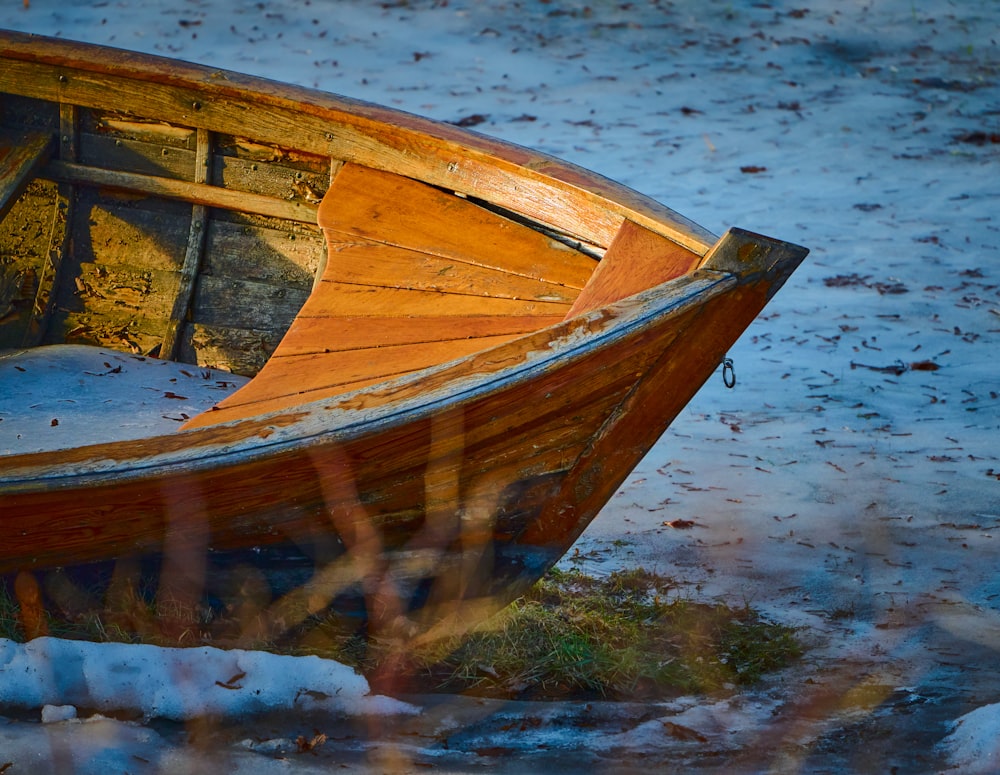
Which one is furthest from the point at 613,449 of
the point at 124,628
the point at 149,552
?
the point at 124,628

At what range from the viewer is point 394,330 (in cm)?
335

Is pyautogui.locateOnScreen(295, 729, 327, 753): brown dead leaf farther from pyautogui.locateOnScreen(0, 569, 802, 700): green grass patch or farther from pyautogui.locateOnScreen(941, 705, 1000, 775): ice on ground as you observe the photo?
pyautogui.locateOnScreen(941, 705, 1000, 775): ice on ground

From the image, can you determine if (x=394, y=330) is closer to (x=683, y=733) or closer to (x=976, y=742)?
(x=683, y=733)

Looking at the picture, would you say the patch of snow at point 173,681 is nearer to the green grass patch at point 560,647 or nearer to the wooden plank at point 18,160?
the green grass patch at point 560,647

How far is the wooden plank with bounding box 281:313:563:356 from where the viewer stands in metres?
3.28

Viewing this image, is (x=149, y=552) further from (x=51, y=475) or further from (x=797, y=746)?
(x=797, y=746)

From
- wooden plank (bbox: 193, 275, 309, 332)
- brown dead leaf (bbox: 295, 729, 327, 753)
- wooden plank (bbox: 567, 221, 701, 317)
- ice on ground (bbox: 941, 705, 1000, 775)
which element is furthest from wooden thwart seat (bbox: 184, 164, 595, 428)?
ice on ground (bbox: 941, 705, 1000, 775)

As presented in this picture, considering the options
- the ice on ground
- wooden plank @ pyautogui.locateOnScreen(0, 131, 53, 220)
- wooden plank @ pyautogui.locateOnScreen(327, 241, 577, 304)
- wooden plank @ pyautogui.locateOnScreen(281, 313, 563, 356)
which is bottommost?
the ice on ground

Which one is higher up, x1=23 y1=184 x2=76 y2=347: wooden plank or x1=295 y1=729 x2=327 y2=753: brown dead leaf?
x1=23 y1=184 x2=76 y2=347: wooden plank

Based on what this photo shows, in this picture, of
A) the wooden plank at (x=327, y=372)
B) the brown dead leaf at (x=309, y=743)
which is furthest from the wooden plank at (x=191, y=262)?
the brown dead leaf at (x=309, y=743)

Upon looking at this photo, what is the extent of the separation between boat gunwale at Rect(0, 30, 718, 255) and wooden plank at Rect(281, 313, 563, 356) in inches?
16.9

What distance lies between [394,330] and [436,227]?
578mm

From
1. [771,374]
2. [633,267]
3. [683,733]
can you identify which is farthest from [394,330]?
[771,374]

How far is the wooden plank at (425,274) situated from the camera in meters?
3.45
